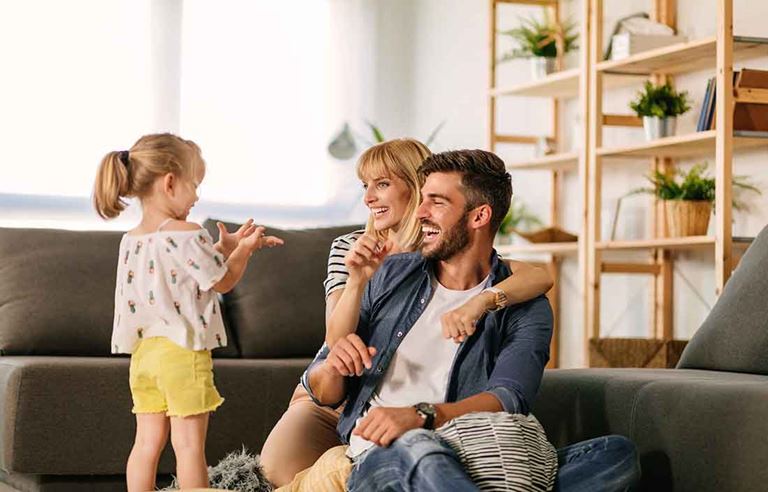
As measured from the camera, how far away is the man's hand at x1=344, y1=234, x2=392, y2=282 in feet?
7.17

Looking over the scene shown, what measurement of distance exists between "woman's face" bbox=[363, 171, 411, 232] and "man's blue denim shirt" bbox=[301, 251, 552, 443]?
1.01 ft

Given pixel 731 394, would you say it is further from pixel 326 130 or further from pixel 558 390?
pixel 326 130

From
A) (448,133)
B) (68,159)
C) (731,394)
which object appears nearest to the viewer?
(731,394)

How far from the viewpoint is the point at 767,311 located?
9.14 ft

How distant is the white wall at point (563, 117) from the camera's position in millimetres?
4566

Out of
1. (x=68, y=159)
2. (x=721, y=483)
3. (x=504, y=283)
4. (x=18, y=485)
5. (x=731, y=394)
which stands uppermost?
(x=68, y=159)

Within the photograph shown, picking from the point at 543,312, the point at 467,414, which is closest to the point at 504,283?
the point at 543,312

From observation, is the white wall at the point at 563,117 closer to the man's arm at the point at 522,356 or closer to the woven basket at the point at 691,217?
the woven basket at the point at 691,217

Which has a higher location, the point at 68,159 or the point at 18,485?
the point at 68,159

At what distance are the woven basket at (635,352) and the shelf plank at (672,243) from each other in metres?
0.34

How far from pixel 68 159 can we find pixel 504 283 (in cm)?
396

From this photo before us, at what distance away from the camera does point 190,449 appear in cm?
278

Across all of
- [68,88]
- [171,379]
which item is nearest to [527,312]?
[171,379]

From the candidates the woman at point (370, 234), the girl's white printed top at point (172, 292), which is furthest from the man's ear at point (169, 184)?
the woman at point (370, 234)
